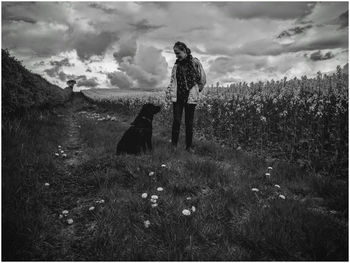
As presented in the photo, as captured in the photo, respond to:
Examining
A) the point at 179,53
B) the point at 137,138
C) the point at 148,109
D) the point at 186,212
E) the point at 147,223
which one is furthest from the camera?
the point at 148,109

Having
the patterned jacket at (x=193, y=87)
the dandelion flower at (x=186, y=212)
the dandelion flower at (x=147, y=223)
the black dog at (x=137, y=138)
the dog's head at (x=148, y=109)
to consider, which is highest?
the patterned jacket at (x=193, y=87)

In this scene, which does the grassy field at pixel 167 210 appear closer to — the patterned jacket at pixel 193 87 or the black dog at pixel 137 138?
the black dog at pixel 137 138

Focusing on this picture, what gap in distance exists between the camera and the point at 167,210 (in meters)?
3.30

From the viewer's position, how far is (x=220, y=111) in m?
9.10

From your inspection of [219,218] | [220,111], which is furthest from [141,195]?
[220,111]

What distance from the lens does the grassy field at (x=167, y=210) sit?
2557 mm

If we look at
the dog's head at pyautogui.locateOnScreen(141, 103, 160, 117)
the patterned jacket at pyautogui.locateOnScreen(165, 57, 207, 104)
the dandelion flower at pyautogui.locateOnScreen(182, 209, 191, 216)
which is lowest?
the dandelion flower at pyautogui.locateOnScreen(182, 209, 191, 216)

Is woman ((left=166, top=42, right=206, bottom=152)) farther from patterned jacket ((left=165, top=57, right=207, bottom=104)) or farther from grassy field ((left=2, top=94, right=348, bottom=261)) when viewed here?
grassy field ((left=2, top=94, right=348, bottom=261))

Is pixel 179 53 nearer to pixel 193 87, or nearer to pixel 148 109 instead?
pixel 193 87

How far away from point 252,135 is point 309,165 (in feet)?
8.82

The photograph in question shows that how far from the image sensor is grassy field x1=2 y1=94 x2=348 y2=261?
2557 millimetres

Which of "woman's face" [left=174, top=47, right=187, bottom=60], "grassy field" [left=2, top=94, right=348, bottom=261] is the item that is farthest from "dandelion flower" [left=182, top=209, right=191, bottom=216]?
"woman's face" [left=174, top=47, right=187, bottom=60]

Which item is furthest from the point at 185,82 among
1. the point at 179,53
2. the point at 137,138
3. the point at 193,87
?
the point at 137,138

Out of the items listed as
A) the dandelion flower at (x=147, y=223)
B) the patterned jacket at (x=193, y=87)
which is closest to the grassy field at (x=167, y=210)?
the dandelion flower at (x=147, y=223)
